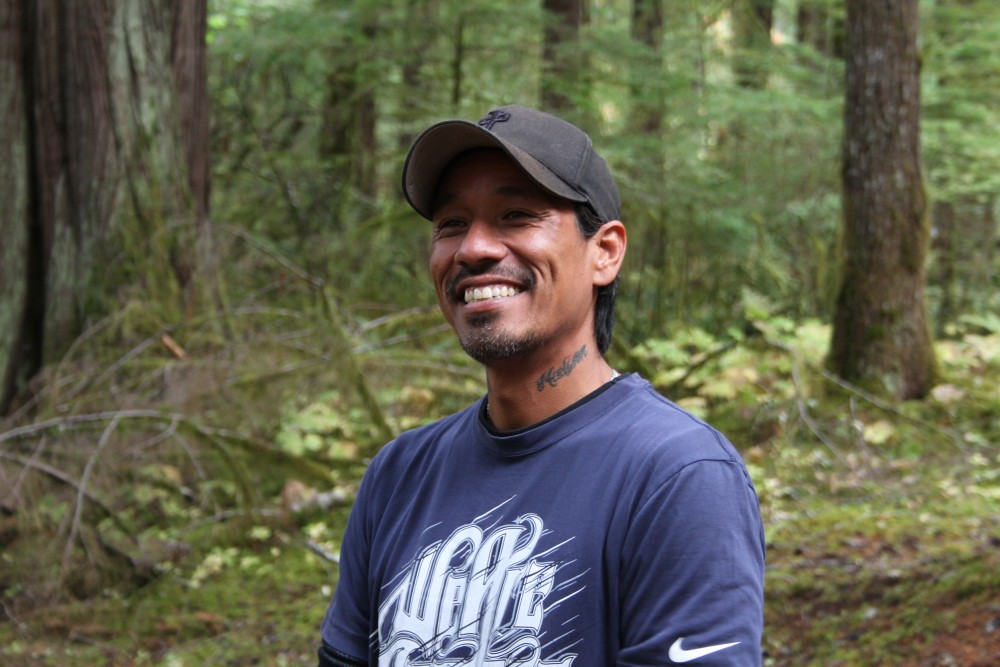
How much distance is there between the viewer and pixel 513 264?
1992 mm

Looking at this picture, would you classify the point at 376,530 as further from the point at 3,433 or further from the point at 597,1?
the point at 597,1

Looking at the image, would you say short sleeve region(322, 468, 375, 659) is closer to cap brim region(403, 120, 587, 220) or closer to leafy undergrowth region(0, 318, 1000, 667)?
cap brim region(403, 120, 587, 220)

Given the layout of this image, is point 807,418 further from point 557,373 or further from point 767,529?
point 557,373

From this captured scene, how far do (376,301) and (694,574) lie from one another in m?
7.51

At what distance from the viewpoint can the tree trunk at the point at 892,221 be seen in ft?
24.5

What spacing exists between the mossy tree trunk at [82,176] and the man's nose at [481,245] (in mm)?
5492

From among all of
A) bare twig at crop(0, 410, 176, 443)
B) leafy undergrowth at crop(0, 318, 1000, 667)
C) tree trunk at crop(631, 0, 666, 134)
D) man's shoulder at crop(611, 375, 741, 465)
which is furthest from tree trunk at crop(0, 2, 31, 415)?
man's shoulder at crop(611, 375, 741, 465)

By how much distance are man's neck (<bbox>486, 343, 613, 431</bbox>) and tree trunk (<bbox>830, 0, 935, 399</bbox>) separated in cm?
598

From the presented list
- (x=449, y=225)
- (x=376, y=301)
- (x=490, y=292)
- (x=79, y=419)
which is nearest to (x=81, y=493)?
(x=79, y=419)

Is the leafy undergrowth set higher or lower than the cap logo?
lower

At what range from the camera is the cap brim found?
6.17 feet

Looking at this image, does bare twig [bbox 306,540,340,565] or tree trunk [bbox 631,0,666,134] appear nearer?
bare twig [bbox 306,540,340,565]

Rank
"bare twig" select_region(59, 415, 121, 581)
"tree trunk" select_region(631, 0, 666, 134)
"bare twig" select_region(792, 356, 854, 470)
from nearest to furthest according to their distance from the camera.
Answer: "bare twig" select_region(59, 415, 121, 581), "bare twig" select_region(792, 356, 854, 470), "tree trunk" select_region(631, 0, 666, 134)

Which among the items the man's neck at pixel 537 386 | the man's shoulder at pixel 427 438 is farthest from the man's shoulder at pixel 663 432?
the man's shoulder at pixel 427 438
